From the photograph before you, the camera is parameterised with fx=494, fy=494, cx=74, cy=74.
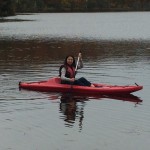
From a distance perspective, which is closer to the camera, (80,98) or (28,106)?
(28,106)

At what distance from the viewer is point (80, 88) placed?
70.3ft

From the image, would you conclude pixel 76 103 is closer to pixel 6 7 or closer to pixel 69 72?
pixel 69 72

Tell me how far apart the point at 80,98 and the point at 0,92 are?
140 inches

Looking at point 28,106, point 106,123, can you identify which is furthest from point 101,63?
point 106,123

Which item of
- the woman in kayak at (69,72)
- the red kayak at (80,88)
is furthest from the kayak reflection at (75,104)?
the woman in kayak at (69,72)

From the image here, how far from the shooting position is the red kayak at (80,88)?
68.8 ft

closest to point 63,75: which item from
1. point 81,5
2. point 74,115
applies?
point 74,115

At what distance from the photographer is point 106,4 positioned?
180625mm

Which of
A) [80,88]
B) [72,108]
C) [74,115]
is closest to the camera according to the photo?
[74,115]

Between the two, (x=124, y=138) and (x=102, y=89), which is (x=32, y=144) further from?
(x=102, y=89)

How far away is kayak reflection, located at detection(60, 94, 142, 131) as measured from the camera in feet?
55.1

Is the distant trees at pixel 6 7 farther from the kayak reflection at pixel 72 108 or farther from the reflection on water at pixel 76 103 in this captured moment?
the kayak reflection at pixel 72 108

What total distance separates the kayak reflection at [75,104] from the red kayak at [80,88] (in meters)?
0.24

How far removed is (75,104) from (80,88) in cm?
217
